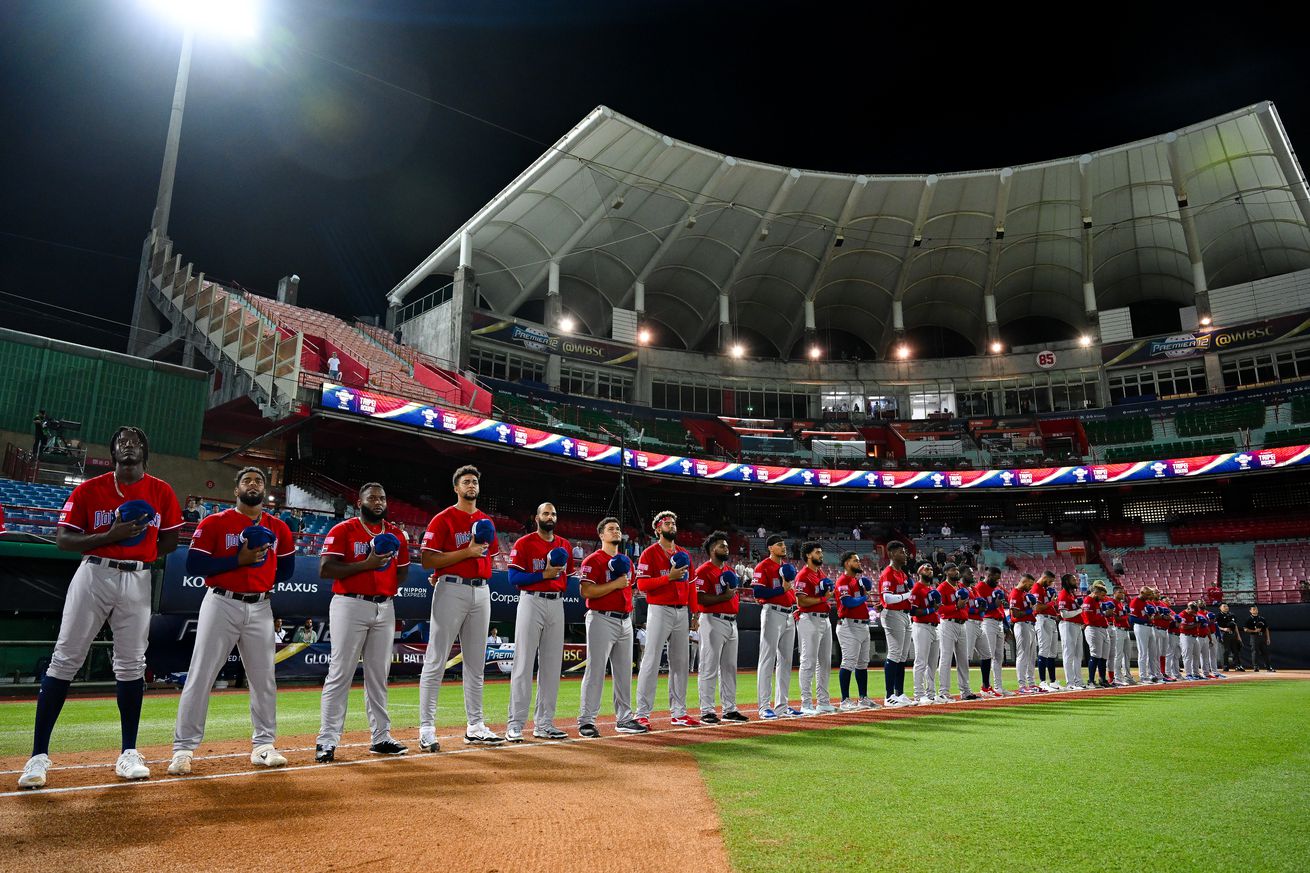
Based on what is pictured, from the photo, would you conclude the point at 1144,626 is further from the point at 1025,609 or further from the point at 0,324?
the point at 0,324

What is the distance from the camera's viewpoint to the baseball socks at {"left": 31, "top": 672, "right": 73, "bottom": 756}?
466 centimetres

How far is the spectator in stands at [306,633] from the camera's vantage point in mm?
15328

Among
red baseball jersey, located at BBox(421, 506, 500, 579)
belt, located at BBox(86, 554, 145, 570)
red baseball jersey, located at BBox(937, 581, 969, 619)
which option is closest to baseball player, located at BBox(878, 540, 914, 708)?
red baseball jersey, located at BBox(937, 581, 969, 619)

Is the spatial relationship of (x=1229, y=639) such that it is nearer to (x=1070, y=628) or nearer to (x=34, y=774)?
(x=1070, y=628)

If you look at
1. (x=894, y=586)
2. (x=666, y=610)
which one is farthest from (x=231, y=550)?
(x=894, y=586)

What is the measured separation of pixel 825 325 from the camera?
45.3 meters

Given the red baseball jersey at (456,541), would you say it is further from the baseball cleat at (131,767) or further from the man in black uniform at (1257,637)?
the man in black uniform at (1257,637)

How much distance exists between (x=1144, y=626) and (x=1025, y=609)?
4908 millimetres

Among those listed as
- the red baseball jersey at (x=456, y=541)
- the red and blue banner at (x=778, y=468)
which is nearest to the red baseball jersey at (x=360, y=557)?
the red baseball jersey at (x=456, y=541)

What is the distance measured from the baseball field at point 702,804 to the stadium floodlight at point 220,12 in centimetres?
2433

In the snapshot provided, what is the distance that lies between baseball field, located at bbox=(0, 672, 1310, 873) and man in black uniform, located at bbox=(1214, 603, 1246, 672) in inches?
692

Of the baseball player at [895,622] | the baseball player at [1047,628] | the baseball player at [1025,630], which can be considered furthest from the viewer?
the baseball player at [1047,628]

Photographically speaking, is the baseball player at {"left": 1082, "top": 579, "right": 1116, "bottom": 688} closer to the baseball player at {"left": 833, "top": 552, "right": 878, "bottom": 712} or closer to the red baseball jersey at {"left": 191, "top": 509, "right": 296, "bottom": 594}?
the baseball player at {"left": 833, "top": 552, "right": 878, "bottom": 712}

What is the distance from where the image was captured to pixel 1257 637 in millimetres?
22969
